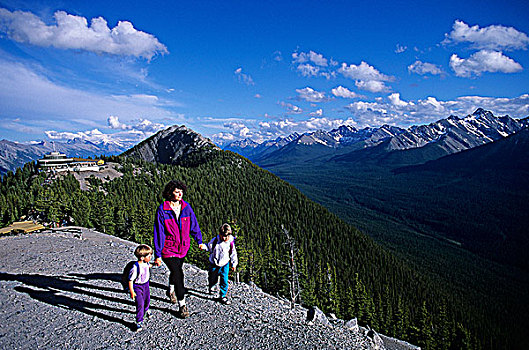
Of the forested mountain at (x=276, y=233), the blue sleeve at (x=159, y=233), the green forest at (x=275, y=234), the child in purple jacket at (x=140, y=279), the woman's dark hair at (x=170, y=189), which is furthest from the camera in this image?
the forested mountain at (x=276, y=233)

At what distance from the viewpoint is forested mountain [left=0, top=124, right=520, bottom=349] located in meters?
45.9

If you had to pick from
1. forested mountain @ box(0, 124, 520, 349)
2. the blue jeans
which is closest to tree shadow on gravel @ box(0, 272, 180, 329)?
the blue jeans

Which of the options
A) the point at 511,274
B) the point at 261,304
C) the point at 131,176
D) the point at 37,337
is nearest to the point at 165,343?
the point at 37,337

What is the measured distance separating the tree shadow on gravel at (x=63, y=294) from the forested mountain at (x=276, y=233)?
67.4ft

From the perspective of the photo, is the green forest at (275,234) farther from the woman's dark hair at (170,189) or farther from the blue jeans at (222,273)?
the woman's dark hair at (170,189)

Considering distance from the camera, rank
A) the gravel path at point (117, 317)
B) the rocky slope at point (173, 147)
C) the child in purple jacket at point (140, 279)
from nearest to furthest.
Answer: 1. the child in purple jacket at point (140, 279)
2. the gravel path at point (117, 317)
3. the rocky slope at point (173, 147)

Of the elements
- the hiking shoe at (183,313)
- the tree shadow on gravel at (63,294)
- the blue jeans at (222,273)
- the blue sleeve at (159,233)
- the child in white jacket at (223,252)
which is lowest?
the tree shadow on gravel at (63,294)

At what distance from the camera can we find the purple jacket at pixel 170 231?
9.34m

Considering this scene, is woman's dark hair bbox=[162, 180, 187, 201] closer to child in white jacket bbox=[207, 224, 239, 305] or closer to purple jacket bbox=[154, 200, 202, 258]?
purple jacket bbox=[154, 200, 202, 258]

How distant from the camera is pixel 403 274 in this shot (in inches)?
3819

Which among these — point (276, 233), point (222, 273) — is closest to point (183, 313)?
point (222, 273)

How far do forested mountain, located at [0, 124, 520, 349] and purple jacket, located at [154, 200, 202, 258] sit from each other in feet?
75.0

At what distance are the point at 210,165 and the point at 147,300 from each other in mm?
124934

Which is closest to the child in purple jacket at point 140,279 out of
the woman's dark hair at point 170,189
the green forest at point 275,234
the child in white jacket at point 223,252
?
the woman's dark hair at point 170,189
